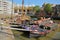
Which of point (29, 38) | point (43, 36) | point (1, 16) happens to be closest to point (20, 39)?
point (29, 38)

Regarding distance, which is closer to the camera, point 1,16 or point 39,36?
point 39,36

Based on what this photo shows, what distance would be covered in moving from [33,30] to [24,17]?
10.9ft

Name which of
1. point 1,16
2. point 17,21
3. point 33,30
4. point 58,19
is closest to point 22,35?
point 33,30

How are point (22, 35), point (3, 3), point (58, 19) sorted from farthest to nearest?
point (58, 19) < point (3, 3) < point (22, 35)

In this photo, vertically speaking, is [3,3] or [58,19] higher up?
[3,3]

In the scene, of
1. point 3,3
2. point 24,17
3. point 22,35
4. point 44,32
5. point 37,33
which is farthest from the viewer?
point 24,17

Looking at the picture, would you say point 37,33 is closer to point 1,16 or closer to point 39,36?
point 39,36

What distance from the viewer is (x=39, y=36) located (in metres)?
8.34

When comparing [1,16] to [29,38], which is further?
[1,16]

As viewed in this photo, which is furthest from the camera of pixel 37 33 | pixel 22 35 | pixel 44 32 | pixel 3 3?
pixel 3 3

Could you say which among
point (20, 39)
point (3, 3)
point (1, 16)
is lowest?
point (20, 39)

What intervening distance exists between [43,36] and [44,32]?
0.64 feet

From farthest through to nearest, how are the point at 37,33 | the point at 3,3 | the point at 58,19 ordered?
the point at 58,19, the point at 3,3, the point at 37,33

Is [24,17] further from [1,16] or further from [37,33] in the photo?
[37,33]
